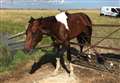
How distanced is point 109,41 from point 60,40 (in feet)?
27.3

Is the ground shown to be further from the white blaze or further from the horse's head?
the white blaze

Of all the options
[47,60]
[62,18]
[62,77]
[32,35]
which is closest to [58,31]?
[62,18]

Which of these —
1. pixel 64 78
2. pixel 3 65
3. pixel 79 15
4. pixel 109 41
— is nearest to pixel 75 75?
pixel 64 78

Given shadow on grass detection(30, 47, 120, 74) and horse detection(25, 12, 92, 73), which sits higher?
horse detection(25, 12, 92, 73)

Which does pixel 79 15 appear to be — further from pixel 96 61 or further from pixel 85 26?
pixel 96 61

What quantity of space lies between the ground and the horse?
40cm

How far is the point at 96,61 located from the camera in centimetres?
1518

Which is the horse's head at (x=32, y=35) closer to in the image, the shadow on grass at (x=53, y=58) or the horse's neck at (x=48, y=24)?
the horse's neck at (x=48, y=24)

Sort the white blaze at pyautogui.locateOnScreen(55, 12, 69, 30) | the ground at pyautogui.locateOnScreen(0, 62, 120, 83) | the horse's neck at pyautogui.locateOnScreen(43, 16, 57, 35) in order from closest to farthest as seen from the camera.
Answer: the horse's neck at pyautogui.locateOnScreen(43, 16, 57, 35) → the ground at pyautogui.locateOnScreen(0, 62, 120, 83) → the white blaze at pyautogui.locateOnScreen(55, 12, 69, 30)

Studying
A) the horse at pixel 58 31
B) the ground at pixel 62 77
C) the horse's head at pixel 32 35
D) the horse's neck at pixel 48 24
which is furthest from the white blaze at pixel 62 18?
the ground at pixel 62 77

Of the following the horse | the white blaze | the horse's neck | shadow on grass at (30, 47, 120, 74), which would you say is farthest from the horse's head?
shadow on grass at (30, 47, 120, 74)

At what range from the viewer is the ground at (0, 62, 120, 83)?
13105 millimetres

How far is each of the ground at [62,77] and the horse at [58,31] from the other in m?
0.40

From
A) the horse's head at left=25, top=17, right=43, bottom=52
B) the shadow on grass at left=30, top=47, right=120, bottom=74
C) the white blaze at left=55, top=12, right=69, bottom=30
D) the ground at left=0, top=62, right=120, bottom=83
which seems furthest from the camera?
the shadow on grass at left=30, top=47, right=120, bottom=74
